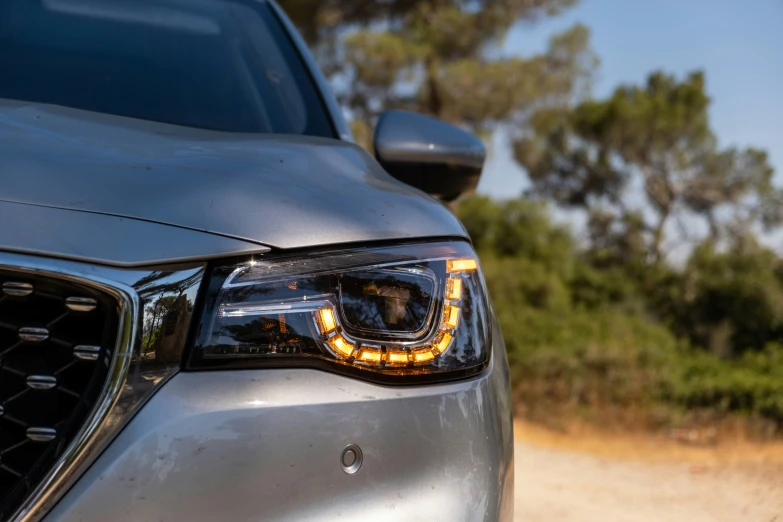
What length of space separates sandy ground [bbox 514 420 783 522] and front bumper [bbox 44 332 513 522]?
10.3 feet

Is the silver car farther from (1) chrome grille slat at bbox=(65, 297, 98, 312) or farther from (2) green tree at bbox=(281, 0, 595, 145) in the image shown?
(2) green tree at bbox=(281, 0, 595, 145)

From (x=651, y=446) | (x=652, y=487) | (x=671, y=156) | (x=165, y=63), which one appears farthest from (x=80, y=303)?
(x=671, y=156)

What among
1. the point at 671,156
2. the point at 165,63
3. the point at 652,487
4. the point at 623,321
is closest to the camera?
the point at 165,63

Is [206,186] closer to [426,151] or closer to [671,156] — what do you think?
[426,151]

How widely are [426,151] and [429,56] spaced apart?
1589cm

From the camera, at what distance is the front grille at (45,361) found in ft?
3.16

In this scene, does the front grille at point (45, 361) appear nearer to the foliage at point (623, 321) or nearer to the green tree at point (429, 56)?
the foliage at point (623, 321)

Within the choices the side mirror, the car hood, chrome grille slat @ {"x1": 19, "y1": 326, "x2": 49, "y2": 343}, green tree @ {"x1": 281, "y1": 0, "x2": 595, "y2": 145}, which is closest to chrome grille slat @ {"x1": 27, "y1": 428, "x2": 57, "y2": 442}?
chrome grille slat @ {"x1": 19, "y1": 326, "x2": 49, "y2": 343}

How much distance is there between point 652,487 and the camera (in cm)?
550

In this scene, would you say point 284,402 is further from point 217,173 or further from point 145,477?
point 217,173

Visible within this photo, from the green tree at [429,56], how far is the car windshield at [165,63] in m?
14.2

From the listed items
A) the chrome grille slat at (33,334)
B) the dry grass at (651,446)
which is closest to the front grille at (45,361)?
the chrome grille slat at (33,334)

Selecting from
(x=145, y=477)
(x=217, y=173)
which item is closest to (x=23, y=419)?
(x=145, y=477)

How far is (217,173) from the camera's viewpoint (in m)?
1.17
